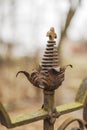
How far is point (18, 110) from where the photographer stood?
3.76 meters

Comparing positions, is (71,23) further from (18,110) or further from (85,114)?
(85,114)

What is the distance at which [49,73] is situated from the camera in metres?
0.57

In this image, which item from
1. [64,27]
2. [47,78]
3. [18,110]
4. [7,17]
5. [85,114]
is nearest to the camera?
[47,78]

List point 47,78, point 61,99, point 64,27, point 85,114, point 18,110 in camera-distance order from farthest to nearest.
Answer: point 61,99
point 18,110
point 64,27
point 85,114
point 47,78

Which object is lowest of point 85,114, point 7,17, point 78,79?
point 78,79

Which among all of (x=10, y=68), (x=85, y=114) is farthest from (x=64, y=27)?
(x=85, y=114)

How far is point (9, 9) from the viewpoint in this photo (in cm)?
342

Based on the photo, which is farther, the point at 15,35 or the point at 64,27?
the point at 15,35

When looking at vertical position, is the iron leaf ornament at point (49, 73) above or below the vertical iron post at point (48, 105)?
above

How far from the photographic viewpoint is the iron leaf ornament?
0.57 meters

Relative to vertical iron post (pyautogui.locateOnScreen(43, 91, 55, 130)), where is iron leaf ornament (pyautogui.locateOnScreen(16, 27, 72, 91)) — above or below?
above

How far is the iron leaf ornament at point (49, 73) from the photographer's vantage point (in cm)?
57

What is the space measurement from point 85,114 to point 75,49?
3532 millimetres

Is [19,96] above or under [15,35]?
under
